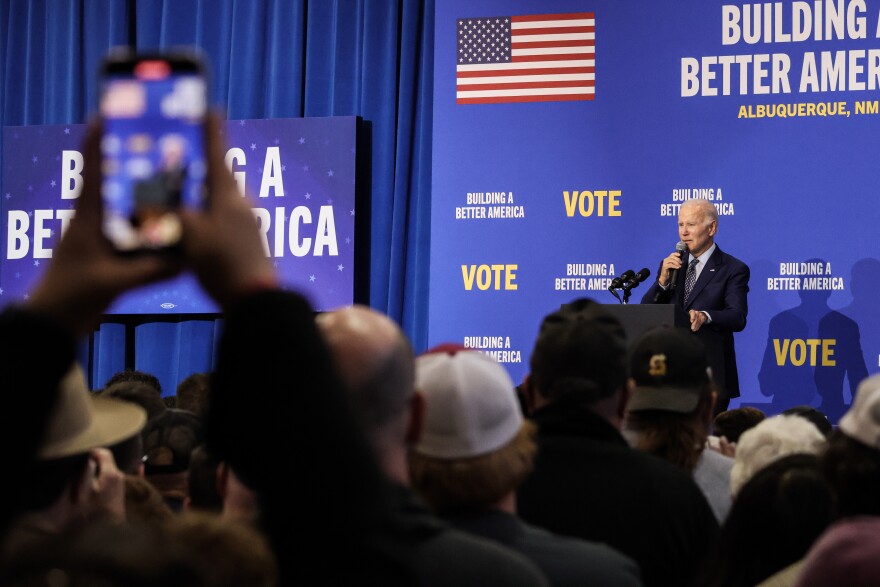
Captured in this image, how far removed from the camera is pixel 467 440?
1.83m

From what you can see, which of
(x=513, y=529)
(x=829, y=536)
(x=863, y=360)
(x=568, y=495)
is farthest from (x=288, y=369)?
(x=863, y=360)

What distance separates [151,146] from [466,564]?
64 cm

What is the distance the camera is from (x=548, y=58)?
8.27m

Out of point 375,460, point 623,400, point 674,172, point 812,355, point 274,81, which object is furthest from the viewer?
point 274,81

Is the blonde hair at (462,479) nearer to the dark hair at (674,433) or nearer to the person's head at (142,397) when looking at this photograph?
the dark hair at (674,433)

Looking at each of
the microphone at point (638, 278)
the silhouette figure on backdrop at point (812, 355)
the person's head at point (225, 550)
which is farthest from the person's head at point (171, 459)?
the silhouette figure on backdrop at point (812, 355)

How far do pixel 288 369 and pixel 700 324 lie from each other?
6087 mm

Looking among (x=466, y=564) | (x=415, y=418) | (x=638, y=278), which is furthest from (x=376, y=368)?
(x=638, y=278)

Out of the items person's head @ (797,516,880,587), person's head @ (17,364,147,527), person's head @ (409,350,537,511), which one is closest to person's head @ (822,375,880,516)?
person's head @ (797,516,880,587)

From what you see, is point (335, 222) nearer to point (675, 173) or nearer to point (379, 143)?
point (379, 143)

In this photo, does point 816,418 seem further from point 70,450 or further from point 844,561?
point 70,450

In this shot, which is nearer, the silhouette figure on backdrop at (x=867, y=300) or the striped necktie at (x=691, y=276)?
the striped necktie at (x=691, y=276)

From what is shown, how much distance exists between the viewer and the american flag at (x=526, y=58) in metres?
8.23

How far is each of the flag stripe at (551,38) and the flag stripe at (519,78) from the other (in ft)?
Result: 0.78
